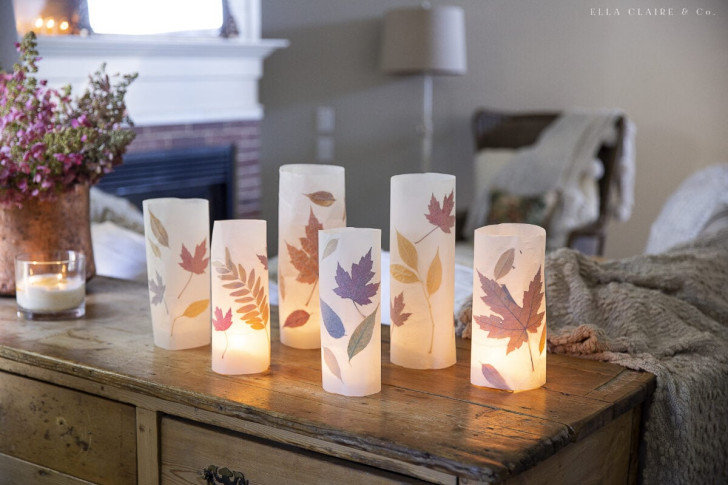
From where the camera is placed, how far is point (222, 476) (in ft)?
3.48

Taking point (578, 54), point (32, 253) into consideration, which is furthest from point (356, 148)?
point (32, 253)

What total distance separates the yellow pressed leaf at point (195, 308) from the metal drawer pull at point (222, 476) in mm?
237

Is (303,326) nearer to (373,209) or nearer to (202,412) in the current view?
(202,412)

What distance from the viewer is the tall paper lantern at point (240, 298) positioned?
108 cm

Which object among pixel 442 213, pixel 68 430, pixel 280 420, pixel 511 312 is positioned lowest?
pixel 68 430

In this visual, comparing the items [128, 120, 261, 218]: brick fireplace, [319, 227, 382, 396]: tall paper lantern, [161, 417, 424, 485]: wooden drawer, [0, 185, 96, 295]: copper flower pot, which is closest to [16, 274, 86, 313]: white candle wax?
[0, 185, 96, 295]: copper flower pot

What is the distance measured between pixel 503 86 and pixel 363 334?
3.27 meters

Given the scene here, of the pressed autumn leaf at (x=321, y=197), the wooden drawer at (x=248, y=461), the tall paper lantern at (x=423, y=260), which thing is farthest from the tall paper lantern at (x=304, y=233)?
the wooden drawer at (x=248, y=461)

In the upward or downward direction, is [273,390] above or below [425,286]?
below

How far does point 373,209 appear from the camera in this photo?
429 centimetres

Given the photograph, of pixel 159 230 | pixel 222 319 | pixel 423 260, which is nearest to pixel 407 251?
pixel 423 260

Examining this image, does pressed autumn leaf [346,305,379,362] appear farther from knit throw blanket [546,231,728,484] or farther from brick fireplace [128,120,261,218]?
brick fireplace [128,120,261,218]

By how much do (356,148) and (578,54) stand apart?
1.13 metres

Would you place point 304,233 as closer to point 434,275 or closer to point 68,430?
point 434,275
